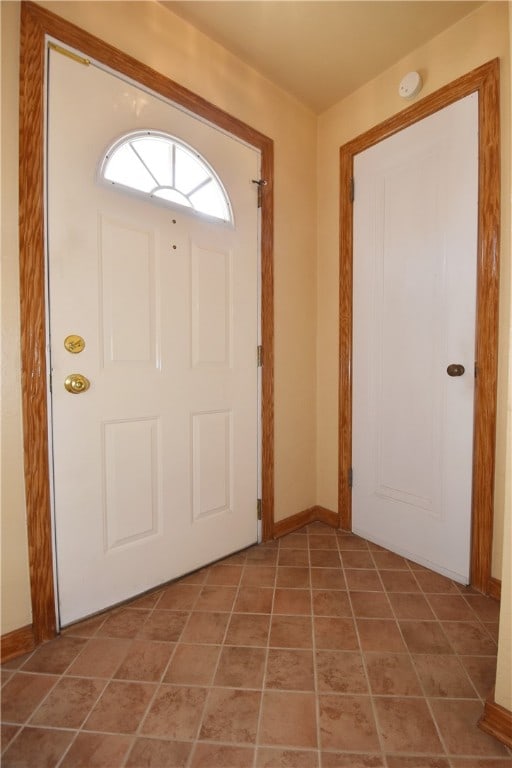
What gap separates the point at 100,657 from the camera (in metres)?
1.24

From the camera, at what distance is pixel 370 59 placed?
183 centimetres

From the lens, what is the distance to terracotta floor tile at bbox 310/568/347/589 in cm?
165

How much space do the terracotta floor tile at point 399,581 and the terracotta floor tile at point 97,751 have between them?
3.91ft

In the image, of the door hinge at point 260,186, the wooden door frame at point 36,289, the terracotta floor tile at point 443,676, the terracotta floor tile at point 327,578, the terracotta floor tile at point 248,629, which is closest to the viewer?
the terracotta floor tile at point 443,676

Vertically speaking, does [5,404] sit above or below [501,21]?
below

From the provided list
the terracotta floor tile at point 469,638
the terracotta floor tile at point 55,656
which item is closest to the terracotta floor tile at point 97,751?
the terracotta floor tile at point 55,656

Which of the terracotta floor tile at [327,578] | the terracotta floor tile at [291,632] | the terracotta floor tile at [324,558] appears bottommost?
the terracotta floor tile at [324,558]

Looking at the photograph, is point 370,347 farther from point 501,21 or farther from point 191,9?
point 191,9

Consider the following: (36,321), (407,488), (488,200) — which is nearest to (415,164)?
(488,200)

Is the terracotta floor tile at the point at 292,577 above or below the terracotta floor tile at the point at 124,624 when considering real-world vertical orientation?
below

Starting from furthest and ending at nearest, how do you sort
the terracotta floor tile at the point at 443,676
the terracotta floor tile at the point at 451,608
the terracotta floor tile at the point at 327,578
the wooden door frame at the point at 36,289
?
the terracotta floor tile at the point at 327,578 < the terracotta floor tile at the point at 451,608 < the wooden door frame at the point at 36,289 < the terracotta floor tile at the point at 443,676

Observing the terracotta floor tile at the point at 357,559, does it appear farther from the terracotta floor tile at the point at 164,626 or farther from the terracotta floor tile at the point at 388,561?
the terracotta floor tile at the point at 164,626

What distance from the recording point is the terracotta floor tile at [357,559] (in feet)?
5.97

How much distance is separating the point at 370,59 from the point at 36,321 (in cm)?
211
